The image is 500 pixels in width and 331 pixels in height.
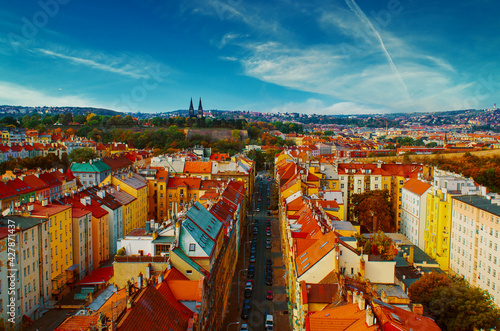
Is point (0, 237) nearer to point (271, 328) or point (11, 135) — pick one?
point (271, 328)

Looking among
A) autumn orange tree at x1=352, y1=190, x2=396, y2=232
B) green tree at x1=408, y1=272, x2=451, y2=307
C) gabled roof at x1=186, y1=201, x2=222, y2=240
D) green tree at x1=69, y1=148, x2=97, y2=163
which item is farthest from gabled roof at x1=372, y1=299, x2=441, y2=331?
green tree at x1=69, y1=148, x2=97, y2=163

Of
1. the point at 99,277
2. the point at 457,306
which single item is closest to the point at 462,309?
the point at 457,306

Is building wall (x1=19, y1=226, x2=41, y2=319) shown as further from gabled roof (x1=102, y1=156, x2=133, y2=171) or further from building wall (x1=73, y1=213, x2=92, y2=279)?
gabled roof (x1=102, y1=156, x2=133, y2=171)

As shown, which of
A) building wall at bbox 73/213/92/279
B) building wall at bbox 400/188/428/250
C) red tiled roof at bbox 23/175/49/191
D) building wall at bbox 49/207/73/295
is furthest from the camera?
red tiled roof at bbox 23/175/49/191

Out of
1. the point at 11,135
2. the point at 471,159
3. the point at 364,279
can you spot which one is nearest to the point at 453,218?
the point at 364,279

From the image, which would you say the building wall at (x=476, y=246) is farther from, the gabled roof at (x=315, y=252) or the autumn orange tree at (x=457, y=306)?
the gabled roof at (x=315, y=252)
